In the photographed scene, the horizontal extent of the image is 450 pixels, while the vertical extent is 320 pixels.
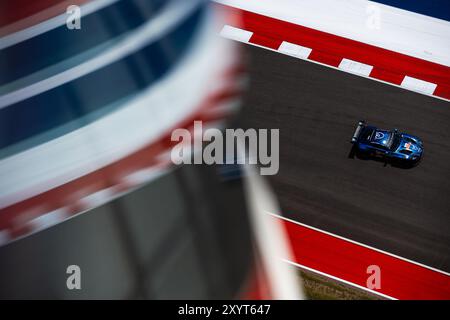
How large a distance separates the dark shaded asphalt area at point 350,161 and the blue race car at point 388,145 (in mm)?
323

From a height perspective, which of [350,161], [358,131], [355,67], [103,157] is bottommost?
[103,157]

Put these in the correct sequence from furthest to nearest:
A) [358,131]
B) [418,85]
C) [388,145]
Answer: [418,85], [358,131], [388,145]

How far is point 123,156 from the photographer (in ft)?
9.21

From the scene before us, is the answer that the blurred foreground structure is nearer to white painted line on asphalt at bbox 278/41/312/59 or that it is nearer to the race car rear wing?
the race car rear wing

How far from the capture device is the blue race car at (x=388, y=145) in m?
17.6

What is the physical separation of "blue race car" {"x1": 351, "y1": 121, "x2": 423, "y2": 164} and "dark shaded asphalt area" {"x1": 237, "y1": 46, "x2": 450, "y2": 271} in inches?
12.7

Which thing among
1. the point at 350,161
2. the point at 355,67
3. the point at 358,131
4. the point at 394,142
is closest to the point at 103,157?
the point at 350,161

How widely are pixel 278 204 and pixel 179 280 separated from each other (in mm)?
13978

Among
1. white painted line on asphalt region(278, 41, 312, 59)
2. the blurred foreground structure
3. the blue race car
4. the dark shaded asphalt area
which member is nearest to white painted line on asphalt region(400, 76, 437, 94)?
the dark shaded asphalt area

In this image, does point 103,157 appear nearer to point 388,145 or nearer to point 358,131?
point 388,145

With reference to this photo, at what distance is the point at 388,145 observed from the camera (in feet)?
58.0

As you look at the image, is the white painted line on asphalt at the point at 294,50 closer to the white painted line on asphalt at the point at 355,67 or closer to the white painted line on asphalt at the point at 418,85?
the white painted line on asphalt at the point at 355,67

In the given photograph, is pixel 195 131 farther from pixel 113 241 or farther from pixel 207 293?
pixel 207 293

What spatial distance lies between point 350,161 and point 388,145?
1.19 metres
